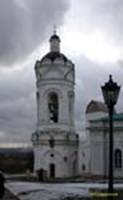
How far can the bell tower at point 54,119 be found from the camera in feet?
181

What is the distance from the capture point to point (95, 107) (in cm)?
6178

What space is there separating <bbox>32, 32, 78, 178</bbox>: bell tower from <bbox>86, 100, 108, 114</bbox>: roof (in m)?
5.67

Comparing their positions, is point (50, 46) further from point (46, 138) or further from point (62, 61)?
point (46, 138)

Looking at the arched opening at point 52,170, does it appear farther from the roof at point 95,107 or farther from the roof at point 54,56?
the roof at point 54,56

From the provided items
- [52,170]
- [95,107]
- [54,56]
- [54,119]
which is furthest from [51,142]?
[95,107]

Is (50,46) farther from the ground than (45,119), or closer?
farther from the ground

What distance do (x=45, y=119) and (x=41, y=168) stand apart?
4.99m

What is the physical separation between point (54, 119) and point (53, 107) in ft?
4.27

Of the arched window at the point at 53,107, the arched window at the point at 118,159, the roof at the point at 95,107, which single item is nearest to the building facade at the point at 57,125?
the arched window at the point at 53,107

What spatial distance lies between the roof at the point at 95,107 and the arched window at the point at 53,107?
642cm

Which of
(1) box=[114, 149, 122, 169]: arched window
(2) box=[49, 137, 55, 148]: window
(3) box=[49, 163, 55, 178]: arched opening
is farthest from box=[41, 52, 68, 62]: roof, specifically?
(1) box=[114, 149, 122, 169]: arched window

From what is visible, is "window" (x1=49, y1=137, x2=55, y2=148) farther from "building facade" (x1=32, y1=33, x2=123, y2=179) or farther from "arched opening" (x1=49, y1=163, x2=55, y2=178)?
"arched opening" (x1=49, y1=163, x2=55, y2=178)

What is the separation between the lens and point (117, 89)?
14000mm

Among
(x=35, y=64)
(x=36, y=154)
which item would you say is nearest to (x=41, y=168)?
(x=36, y=154)
